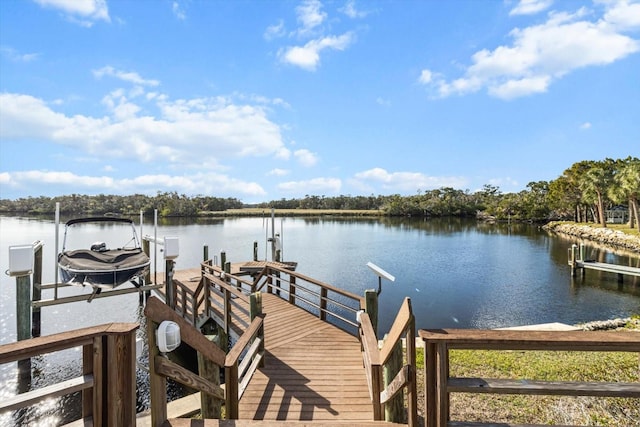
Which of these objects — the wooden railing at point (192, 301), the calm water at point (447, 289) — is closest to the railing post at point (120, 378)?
the calm water at point (447, 289)

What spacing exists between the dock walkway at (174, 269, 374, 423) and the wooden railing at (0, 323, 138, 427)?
161cm

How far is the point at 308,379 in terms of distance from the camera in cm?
388

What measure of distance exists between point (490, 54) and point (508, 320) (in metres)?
9.47

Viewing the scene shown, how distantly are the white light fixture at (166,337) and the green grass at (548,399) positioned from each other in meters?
3.35

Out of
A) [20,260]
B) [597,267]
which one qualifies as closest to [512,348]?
[20,260]

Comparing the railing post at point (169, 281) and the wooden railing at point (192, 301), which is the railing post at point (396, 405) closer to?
the wooden railing at point (192, 301)

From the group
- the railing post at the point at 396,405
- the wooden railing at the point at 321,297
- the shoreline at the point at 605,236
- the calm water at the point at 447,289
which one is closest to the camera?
the railing post at the point at 396,405

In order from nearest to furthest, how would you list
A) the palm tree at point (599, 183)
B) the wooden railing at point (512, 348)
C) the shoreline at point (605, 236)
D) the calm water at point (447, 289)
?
1. the wooden railing at point (512, 348)
2. the calm water at point (447, 289)
3. the shoreline at point (605, 236)
4. the palm tree at point (599, 183)

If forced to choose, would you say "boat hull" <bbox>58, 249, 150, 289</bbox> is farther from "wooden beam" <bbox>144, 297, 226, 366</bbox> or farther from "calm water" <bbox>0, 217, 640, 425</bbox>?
"wooden beam" <bbox>144, 297, 226, 366</bbox>

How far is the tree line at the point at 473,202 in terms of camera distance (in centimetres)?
3288

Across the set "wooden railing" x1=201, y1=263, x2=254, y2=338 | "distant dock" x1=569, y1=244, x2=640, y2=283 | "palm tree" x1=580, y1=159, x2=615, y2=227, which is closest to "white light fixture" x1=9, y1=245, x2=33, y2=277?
"wooden railing" x1=201, y1=263, x2=254, y2=338

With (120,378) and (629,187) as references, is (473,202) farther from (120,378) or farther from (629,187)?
(120,378)

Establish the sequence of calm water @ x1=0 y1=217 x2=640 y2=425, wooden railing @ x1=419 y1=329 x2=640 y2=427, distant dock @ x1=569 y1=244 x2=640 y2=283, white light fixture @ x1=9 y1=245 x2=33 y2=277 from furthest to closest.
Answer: distant dock @ x1=569 y1=244 x2=640 y2=283 → calm water @ x1=0 y1=217 x2=640 y2=425 → white light fixture @ x1=9 y1=245 x2=33 y2=277 → wooden railing @ x1=419 y1=329 x2=640 y2=427

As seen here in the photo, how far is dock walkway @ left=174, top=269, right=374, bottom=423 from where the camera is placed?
128 inches
